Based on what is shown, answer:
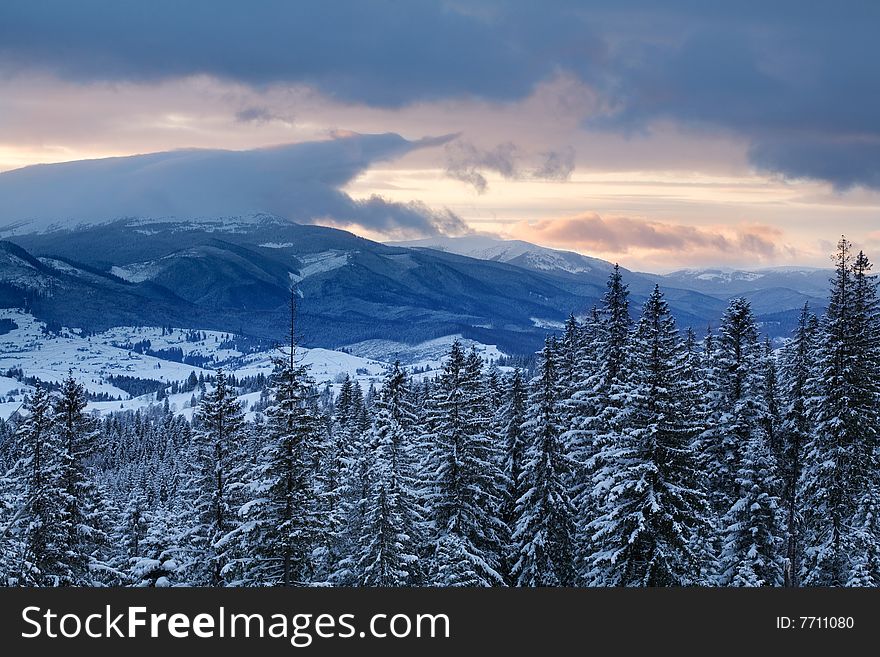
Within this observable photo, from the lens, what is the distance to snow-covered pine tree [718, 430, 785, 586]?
129 feet

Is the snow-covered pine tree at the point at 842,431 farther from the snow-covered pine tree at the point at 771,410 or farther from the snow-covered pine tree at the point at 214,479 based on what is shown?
the snow-covered pine tree at the point at 214,479

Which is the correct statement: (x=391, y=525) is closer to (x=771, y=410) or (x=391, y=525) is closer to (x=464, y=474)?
(x=464, y=474)

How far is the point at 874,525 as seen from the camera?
38.7 metres

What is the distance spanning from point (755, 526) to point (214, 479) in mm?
28438

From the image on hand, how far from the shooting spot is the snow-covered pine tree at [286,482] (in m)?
34.7

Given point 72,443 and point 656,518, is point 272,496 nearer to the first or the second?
point 72,443

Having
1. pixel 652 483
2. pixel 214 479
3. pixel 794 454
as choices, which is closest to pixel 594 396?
pixel 652 483

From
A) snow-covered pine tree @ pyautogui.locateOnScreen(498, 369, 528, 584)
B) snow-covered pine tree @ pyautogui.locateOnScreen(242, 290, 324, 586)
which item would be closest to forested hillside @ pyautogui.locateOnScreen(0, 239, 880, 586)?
snow-covered pine tree @ pyautogui.locateOnScreen(242, 290, 324, 586)

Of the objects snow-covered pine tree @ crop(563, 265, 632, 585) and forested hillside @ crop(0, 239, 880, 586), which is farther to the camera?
snow-covered pine tree @ crop(563, 265, 632, 585)

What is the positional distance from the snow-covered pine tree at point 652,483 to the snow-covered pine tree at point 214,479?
1959cm

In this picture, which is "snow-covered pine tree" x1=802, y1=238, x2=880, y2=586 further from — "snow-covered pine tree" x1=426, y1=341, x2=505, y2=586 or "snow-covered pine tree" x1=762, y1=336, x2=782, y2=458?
"snow-covered pine tree" x1=426, y1=341, x2=505, y2=586

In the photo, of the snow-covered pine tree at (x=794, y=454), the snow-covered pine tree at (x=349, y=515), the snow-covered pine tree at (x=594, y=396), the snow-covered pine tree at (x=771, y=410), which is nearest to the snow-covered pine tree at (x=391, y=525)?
the snow-covered pine tree at (x=349, y=515)

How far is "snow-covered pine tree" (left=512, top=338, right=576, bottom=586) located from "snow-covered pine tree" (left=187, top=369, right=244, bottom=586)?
15.4 m

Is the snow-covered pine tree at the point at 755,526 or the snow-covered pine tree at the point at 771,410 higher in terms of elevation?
the snow-covered pine tree at the point at 771,410
